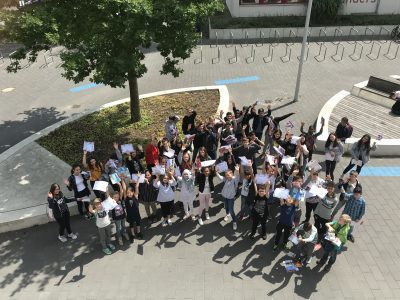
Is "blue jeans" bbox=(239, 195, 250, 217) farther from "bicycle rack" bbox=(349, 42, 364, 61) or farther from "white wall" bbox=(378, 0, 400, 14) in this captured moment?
"white wall" bbox=(378, 0, 400, 14)

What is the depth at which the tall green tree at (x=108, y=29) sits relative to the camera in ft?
31.4

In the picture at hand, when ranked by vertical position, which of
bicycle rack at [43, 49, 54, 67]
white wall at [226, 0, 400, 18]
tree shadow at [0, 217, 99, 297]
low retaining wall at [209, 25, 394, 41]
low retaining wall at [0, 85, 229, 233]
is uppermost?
white wall at [226, 0, 400, 18]

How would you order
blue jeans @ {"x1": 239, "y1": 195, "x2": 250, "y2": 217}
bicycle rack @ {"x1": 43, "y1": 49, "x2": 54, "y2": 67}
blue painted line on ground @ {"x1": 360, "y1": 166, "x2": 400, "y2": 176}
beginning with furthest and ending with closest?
bicycle rack @ {"x1": 43, "y1": 49, "x2": 54, "y2": 67}, blue painted line on ground @ {"x1": 360, "y1": 166, "x2": 400, "y2": 176}, blue jeans @ {"x1": 239, "y1": 195, "x2": 250, "y2": 217}

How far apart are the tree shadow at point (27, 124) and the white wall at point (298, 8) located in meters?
16.1

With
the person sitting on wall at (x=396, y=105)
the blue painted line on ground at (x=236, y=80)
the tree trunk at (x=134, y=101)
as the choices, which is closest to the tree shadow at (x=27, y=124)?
the tree trunk at (x=134, y=101)

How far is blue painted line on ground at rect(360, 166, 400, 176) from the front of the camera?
11.3m

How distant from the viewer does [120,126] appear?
45.9 feet

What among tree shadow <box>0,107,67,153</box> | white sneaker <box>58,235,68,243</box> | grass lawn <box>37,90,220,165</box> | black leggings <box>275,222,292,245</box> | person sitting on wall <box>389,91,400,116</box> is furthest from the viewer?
person sitting on wall <box>389,91,400,116</box>

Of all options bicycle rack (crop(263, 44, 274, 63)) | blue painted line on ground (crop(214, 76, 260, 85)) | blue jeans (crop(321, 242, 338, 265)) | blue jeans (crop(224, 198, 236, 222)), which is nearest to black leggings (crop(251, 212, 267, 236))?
blue jeans (crop(224, 198, 236, 222))

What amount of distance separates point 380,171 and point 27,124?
531 inches

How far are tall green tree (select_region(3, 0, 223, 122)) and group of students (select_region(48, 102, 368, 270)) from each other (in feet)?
8.11

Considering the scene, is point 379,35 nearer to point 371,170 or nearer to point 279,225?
point 371,170

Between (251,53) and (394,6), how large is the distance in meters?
12.5

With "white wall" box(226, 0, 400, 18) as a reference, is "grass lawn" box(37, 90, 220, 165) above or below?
below
